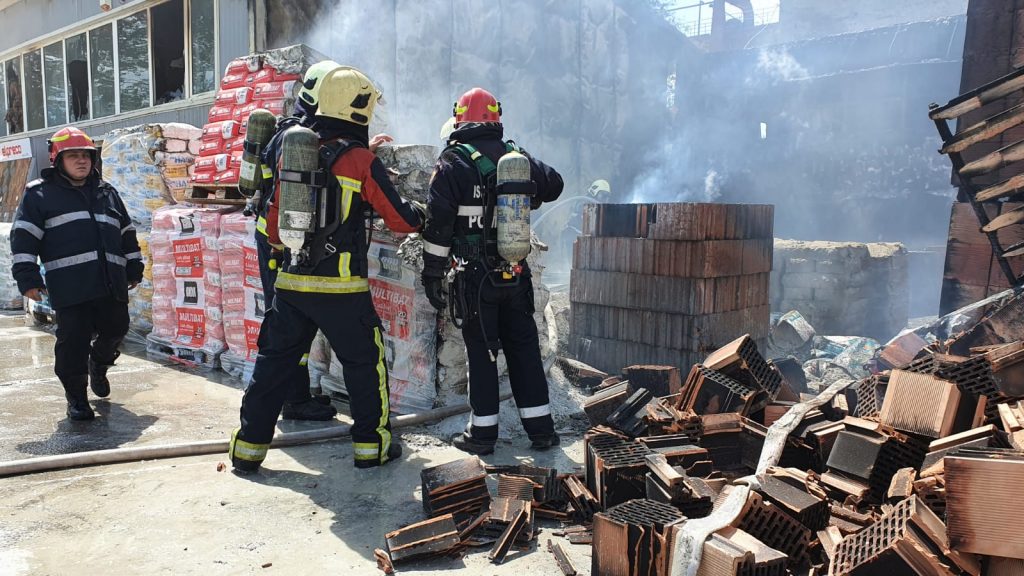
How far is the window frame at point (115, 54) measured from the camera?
10902mm

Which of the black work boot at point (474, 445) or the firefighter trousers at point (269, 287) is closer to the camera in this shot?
the black work boot at point (474, 445)

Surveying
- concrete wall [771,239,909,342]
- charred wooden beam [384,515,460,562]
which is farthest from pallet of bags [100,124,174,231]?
concrete wall [771,239,909,342]

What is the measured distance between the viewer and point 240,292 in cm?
568

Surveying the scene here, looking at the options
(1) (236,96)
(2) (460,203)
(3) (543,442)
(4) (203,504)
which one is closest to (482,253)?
(2) (460,203)

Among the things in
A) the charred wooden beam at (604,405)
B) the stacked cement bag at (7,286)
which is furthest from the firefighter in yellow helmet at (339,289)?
the stacked cement bag at (7,286)

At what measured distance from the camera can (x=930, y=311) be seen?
13539 mm

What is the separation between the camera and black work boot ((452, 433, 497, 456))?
4.08m

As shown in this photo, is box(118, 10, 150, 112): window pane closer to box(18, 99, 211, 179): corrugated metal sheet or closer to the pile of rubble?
box(18, 99, 211, 179): corrugated metal sheet

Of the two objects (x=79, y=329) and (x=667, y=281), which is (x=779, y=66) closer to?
(x=667, y=281)

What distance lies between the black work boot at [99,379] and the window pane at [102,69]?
1026 centimetres

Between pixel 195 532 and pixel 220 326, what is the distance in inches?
128

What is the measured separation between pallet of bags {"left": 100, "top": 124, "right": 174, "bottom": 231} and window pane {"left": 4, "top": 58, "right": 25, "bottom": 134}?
1317 cm

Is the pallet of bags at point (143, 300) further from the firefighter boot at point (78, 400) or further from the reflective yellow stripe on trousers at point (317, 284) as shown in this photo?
the reflective yellow stripe on trousers at point (317, 284)

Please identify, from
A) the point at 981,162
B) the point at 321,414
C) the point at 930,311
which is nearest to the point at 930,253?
the point at 930,311
